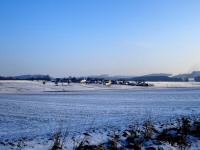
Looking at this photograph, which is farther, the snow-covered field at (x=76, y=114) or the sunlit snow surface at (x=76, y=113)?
the sunlit snow surface at (x=76, y=113)

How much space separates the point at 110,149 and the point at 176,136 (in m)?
2.88

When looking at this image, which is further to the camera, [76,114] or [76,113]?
[76,113]

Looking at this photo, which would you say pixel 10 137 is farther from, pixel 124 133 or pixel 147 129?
pixel 147 129

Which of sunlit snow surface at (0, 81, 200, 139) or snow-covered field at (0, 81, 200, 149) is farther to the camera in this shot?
sunlit snow surface at (0, 81, 200, 139)

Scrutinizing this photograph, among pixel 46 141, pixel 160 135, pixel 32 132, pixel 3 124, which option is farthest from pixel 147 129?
pixel 3 124

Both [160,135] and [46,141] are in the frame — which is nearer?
[46,141]

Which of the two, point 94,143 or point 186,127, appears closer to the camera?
point 94,143

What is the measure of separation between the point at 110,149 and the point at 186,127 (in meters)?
4.34

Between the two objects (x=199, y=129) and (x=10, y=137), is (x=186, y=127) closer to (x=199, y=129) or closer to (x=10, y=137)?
(x=199, y=129)

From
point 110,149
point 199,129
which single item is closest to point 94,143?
point 110,149

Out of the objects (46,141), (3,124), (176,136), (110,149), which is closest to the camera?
(110,149)

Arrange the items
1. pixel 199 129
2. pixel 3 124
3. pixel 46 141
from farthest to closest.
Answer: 1. pixel 3 124
2. pixel 199 129
3. pixel 46 141

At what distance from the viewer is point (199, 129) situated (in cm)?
1332

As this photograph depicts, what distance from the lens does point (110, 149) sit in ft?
33.4
